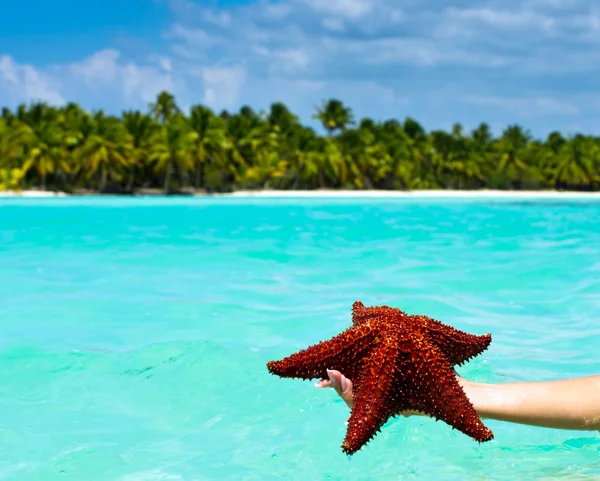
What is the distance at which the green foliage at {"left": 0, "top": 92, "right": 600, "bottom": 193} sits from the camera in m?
67.2

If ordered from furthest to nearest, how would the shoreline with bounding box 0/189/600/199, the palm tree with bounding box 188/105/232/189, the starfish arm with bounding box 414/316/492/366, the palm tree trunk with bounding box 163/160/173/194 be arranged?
1. the palm tree trunk with bounding box 163/160/173/194
2. the shoreline with bounding box 0/189/600/199
3. the palm tree with bounding box 188/105/232/189
4. the starfish arm with bounding box 414/316/492/366

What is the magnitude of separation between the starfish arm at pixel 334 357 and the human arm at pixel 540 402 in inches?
3.1

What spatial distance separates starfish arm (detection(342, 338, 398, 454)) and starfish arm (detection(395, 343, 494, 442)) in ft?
0.25

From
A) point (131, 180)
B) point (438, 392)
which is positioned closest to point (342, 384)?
point (438, 392)

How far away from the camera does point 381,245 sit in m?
21.4

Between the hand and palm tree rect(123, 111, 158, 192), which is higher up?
palm tree rect(123, 111, 158, 192)

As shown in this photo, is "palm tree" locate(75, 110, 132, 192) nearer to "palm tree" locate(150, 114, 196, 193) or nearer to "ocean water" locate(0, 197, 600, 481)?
"palm tree" locate(150, 114, 196, 193)

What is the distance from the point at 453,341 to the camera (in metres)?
2.88

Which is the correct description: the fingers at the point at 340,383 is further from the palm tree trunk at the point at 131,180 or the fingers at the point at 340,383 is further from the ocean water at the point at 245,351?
the palm tree trunk at the point at 131,180

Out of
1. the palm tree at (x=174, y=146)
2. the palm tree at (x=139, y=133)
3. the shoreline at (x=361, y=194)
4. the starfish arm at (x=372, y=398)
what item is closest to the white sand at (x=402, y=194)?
the shoreline at (x=361, y=194)

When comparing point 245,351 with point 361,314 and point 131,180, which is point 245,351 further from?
point 131,180

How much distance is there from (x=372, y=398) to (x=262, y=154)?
237 feet

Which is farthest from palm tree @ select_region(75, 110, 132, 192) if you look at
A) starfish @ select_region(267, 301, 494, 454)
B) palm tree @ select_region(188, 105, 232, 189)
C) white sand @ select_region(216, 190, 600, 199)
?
starfish @ select_region(267, 301, 494, 454)

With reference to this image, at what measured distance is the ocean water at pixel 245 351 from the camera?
5.02m
